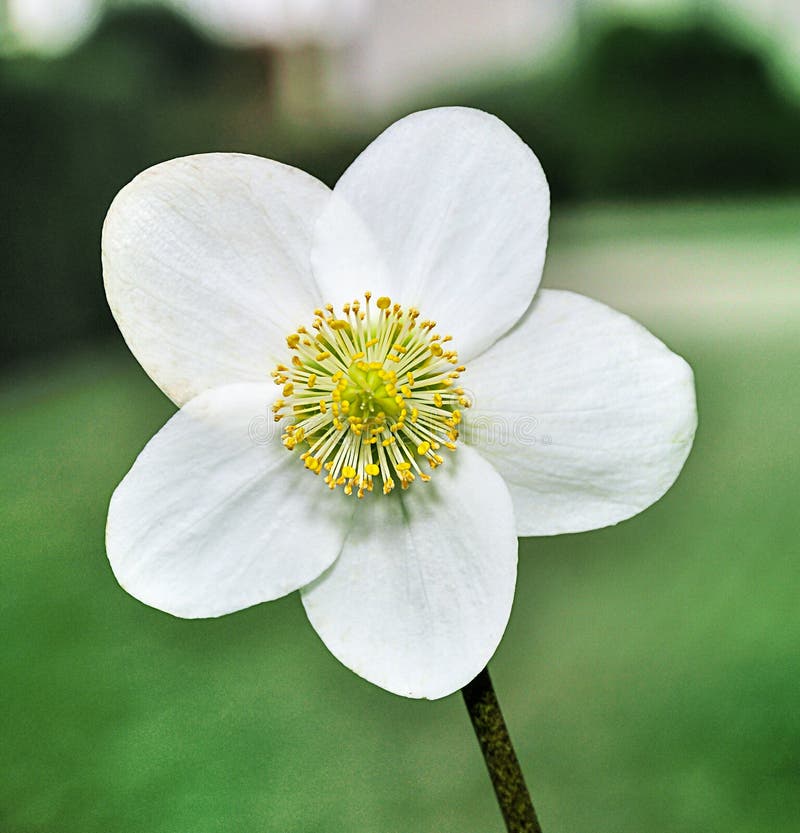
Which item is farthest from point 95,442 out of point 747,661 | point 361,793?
point 747,661

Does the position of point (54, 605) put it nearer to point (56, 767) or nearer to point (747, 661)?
point (56, 767)

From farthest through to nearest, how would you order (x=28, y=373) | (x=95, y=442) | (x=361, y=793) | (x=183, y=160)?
(x=28, y=373), (x=95, y=442), (x=361, y=793), (x=183, y=160)

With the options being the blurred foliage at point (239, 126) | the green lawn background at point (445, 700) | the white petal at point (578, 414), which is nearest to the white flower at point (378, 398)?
the white petal at point (578, 414)

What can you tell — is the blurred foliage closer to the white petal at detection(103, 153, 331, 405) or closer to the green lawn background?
the green lawn background

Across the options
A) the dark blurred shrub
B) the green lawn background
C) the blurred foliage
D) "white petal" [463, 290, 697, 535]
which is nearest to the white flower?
"white petal" [463, 290, 697, 535]

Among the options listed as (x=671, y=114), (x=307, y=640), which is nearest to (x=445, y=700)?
(x=307, y=640)
